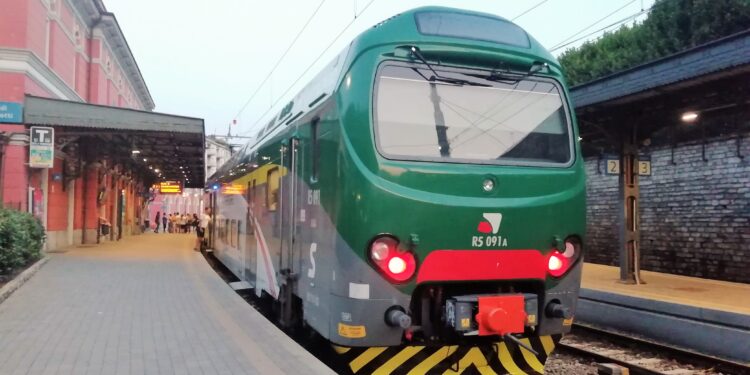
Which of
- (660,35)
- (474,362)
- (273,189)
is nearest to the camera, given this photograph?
(474,362)

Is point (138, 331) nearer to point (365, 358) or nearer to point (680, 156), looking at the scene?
point (365, 358)

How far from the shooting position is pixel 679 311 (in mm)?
8969

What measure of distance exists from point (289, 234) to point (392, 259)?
209cm

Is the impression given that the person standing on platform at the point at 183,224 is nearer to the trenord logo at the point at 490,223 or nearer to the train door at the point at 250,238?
the train door at the point at 250,238

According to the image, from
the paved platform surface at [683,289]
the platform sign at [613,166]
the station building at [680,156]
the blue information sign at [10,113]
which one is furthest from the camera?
the blue information sign at [10,113]

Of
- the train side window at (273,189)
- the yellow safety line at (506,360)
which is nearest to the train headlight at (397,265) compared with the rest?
the yellow safety line at (506,360)

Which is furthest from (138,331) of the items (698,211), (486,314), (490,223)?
(698,211)

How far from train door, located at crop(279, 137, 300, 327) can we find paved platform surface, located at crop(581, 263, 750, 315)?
601 centimetres

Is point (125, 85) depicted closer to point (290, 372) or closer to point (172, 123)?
point (172, 123)

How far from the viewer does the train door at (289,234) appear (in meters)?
6.33

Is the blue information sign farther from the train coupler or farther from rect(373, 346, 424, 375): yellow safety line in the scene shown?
the train coupler

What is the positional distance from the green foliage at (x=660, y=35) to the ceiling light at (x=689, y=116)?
1114 cm

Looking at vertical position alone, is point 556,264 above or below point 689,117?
below

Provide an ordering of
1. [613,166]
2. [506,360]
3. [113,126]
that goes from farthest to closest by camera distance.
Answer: [113,126] < [613,166] < [506,360]
